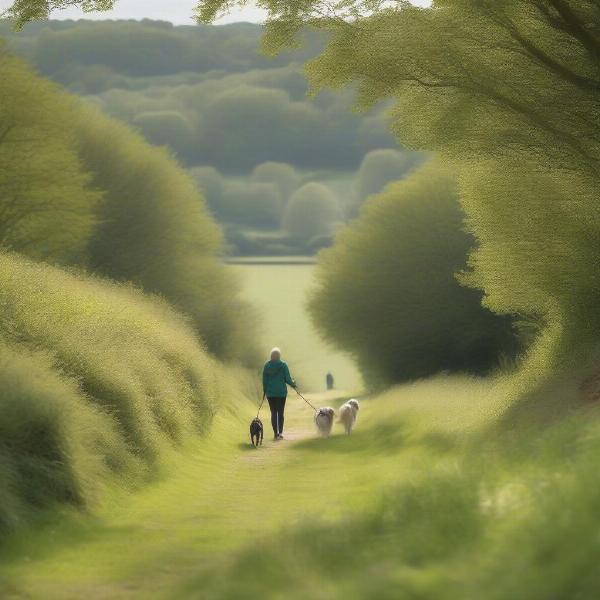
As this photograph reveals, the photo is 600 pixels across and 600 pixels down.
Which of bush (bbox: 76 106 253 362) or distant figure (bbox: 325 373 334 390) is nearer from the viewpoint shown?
bush (bbox: 76 106 253 362)

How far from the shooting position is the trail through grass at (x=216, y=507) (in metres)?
9.09

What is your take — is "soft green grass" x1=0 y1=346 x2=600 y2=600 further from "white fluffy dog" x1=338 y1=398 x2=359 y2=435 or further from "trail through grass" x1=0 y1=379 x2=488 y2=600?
"white fluffy dog" x1=338 y1=398 x2=359 y2=435

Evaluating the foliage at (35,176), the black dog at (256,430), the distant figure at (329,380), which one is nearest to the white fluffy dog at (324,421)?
the black dog at (256,430)

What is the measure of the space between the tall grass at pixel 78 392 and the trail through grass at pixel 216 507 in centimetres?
46

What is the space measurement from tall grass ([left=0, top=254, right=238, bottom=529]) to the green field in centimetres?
2420

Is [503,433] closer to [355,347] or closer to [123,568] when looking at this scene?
[123,568]

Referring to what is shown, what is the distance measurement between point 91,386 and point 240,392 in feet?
74.7

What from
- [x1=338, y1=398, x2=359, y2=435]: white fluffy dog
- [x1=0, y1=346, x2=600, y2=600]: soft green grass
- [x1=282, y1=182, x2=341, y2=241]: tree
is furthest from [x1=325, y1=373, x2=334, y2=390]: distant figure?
[x1=282, y1=182, x2=341, y2=241]: tree

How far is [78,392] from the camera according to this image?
1432 cm

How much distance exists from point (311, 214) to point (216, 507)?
148 m

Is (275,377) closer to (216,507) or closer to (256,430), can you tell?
(256,430)

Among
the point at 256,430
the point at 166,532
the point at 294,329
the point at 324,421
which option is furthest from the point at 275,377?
the point at 294,329

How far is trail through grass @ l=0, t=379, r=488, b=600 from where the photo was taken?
9.09 meters

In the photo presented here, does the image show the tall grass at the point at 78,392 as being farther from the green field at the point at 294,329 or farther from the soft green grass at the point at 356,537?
the green field at the point at 294,329
